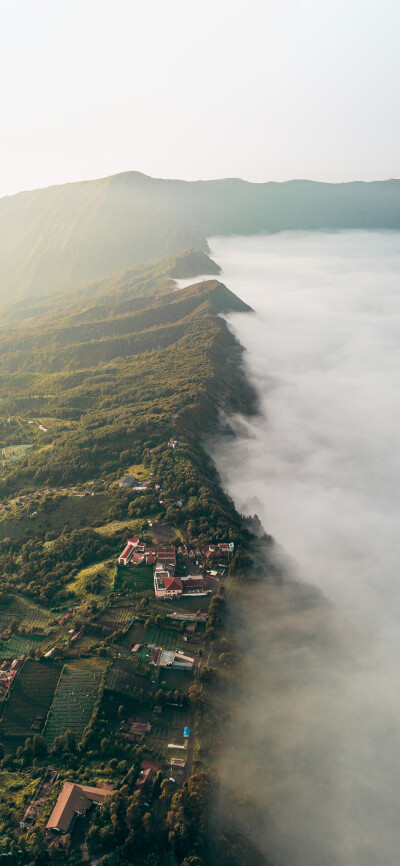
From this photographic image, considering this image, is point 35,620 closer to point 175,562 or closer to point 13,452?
point 175,562

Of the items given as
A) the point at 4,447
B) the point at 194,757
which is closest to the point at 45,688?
the point at 194,757

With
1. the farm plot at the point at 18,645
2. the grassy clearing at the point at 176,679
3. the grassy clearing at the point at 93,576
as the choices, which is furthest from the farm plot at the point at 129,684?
the grassy clearing at the point at 93,576

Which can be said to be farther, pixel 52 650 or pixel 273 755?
pixel 52 650

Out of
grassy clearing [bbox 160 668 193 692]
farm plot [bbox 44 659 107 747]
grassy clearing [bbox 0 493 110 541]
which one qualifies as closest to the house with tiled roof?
farm plot [bbox 44 659 107 747]

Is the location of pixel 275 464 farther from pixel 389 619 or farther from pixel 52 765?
pixel 52 765

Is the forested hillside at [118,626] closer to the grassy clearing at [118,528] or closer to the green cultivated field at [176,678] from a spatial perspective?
the green cultivated field at [176,678]

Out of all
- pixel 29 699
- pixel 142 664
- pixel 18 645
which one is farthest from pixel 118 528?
pixel 29 699
